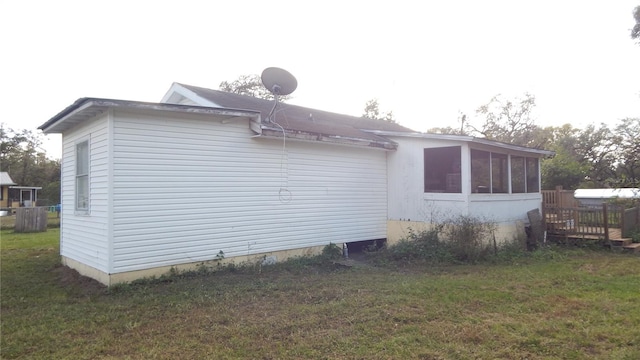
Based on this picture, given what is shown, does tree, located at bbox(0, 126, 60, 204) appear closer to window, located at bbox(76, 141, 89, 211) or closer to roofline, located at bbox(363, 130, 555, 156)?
window, located at bbox(76, 141, 89, 211)

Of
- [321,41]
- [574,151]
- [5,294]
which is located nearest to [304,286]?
[5,294]

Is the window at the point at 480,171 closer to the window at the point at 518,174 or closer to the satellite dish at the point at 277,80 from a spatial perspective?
the window at the point at 518,174

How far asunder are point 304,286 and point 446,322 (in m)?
2.50

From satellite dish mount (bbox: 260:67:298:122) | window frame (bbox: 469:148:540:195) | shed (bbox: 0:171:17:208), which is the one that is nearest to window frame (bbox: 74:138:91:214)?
satellite dish mount (bbox: 260:67:298:122)

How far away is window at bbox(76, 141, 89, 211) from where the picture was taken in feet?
23.1

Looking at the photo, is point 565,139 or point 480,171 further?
point 565,139

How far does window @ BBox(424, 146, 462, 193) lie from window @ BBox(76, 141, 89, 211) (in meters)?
7.68

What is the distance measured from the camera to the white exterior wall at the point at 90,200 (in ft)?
20.1

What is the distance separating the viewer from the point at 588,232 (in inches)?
414

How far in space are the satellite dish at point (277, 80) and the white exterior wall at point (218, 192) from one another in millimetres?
1342

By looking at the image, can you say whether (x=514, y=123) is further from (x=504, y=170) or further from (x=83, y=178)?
(x=83, y=178)

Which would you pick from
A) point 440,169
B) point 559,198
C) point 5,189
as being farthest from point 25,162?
point 559,198

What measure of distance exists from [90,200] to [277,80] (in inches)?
182

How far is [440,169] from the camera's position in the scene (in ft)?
31.8
